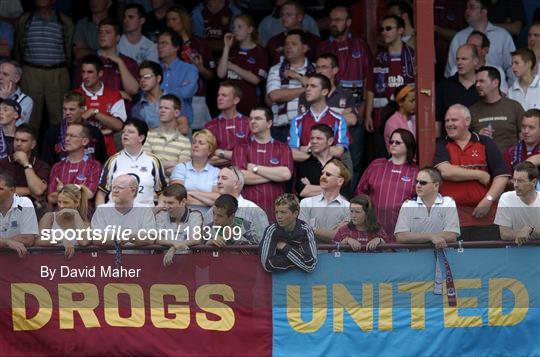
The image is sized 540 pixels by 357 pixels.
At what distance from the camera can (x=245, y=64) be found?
15.4 meters

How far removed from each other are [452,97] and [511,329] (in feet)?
10.7

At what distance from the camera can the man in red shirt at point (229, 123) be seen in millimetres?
13945

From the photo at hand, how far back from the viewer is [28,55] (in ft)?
50.2

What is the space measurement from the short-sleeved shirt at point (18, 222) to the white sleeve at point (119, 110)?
2583mm

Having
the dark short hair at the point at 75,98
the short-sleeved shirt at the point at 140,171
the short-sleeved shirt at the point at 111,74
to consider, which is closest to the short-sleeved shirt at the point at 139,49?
the short-sleeved shirt at the point at 111,74

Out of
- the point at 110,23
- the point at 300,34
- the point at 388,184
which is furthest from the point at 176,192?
the point at 110,23

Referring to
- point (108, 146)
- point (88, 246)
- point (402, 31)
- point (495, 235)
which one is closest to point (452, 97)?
point (402, 31)

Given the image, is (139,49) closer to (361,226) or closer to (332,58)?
(332,58)

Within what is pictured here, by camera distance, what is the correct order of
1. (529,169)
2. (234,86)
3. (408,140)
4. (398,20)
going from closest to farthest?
(529,169) < (408,140) < (234,86) < (398,20)

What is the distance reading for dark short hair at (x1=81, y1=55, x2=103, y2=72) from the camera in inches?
572

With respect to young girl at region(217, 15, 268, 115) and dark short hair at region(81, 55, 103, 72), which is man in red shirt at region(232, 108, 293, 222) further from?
dark short hair at region(81, 55, 103, 72)

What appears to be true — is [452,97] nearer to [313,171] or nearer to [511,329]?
[313,171]

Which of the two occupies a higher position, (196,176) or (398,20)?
(398,20)

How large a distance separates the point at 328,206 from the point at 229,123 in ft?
6.72
